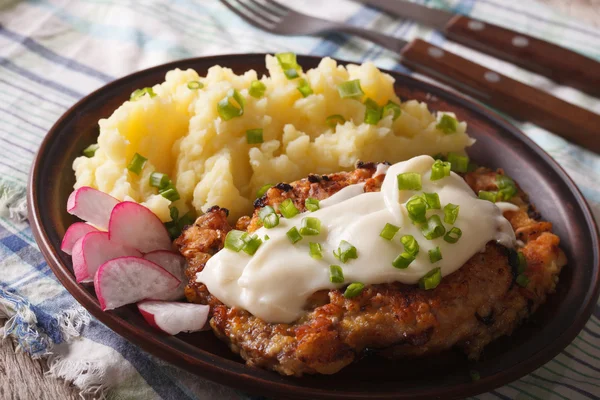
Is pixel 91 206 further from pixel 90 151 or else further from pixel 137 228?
pixel 90 151

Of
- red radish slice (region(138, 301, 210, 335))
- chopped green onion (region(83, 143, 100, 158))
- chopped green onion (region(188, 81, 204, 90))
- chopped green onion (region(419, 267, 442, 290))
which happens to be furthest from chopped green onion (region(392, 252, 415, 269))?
chopped green onion (region(83, 143, 100, 158))

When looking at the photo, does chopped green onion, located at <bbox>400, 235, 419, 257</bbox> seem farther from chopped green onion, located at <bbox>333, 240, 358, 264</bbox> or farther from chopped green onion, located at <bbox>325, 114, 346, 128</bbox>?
chopped green onion, located at <bbox>325, 114, 346, 128</bbox>

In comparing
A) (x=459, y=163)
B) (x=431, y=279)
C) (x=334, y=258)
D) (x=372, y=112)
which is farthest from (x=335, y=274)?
(x=459, y=163)

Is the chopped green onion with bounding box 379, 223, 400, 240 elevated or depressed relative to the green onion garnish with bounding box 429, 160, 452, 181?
depressed

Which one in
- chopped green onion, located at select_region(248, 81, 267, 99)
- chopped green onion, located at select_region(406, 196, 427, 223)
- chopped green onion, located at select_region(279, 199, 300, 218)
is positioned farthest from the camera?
chopped green onion, located at select_region(248, 81, 267, 99)

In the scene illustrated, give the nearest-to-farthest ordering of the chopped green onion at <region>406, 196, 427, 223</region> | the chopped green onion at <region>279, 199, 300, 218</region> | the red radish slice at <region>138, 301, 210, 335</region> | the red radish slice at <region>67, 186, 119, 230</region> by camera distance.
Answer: the red radish slice at <region>138, 301, 210, 335</region> < the chopped green onion at <region>406, 196, 427, 223</region> < the chopped green onion at <region>279, 199, 300, 218</region> < the red radish slice at <region>67, 186, 119, 230</region>
